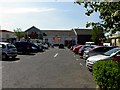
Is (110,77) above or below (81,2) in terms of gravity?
below

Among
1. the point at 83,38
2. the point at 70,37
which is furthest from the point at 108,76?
the point at 70,37

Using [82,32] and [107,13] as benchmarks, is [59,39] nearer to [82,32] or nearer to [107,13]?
[82,32]

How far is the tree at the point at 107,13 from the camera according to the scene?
10435mm

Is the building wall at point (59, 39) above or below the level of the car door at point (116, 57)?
below

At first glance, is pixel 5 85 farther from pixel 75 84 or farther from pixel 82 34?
pixel 82 34

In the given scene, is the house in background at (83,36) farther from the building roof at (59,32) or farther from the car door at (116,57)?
the car door at (116,57)

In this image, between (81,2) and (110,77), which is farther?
(81,2)

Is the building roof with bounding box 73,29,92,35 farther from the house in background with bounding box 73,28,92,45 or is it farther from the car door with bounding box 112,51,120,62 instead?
the car door with bounding box 112,51,120,62

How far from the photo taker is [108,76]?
10156 mm

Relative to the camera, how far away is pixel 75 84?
13867 mm

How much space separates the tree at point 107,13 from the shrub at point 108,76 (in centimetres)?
156

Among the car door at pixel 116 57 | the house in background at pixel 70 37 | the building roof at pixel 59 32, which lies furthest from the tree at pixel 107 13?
the building roof at pixel 59 32

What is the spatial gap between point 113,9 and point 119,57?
8622mm

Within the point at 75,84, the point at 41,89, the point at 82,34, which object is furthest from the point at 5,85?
the point at 82,34
